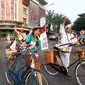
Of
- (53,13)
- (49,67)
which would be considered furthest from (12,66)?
(53,13)

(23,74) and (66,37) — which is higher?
(66,37)

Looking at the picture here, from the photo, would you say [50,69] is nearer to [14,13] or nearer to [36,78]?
[36,78]

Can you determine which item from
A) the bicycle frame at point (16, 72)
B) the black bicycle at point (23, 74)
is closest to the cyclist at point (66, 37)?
the black bicycle at point (23, 74)

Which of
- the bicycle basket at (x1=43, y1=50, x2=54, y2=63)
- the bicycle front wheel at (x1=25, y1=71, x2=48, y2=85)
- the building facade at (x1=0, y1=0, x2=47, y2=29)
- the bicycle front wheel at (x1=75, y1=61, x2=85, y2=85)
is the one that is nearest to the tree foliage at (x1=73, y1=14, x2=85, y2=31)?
the building facade at (x1=0, y1=0, x2=47, y2=29)

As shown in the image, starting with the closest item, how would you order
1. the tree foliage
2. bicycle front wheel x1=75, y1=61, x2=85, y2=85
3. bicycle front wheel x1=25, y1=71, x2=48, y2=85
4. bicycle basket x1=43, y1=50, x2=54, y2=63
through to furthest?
bicycle front wheel x1=25, y1=71, x2=48, y2=85, bicycle front wheel x1=75, y1=61, x2=85, y2=85, bicycle basket x1=43, y1=50, x2=54, y2=63, the tree foliage

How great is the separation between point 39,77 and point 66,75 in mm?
2997

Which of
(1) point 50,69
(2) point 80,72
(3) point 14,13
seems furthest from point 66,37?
(3) point 14,13

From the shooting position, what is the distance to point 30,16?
3393 inches

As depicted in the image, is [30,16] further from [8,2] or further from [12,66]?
[12,66]

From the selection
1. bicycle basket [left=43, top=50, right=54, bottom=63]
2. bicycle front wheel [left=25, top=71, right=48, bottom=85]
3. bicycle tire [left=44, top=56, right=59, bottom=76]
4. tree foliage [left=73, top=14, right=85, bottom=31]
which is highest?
tree foliage [left=73, top=14, right=85, bottom=31]

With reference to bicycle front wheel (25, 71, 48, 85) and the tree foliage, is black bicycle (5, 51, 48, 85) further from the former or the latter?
the tree foliage

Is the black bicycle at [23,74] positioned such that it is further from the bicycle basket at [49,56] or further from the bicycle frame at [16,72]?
the bicycle basket at [49,56]

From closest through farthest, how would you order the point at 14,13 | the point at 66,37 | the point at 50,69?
the point at 66,37 → the point at 50,69 → the point at 14,13

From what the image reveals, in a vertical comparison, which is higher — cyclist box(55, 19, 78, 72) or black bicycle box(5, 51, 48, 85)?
cyclist box(55, 19, 78, 72)
